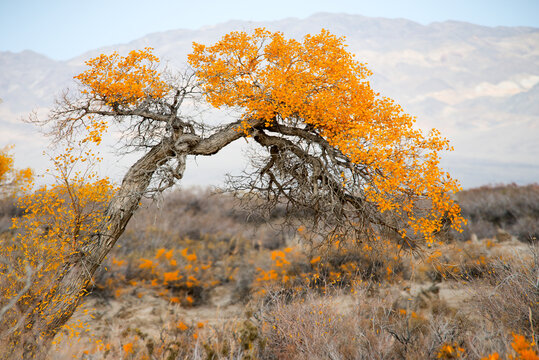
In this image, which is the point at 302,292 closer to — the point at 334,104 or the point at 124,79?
the point at 334,104

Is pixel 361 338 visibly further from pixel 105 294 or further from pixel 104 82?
pixel 105 294

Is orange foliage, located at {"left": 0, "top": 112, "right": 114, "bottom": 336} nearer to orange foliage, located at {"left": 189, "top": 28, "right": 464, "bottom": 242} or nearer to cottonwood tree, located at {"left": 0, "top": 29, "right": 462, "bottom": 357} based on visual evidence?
cottonwood tree, located at {"left": 0, "top": 29, "right": 462, "bottom": 357}

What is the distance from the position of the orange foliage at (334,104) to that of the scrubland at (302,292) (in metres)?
1.51

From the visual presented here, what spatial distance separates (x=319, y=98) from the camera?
631 cm

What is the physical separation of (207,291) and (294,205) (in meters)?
5.48

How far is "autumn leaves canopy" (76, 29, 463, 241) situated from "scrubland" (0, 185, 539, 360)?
1558 millimetres

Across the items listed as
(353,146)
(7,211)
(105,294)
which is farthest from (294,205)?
(7,211)

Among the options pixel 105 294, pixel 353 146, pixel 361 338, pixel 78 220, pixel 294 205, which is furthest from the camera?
pixel 105 294

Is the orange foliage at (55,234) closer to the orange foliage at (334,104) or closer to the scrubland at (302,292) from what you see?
the scrubland at (302,292)

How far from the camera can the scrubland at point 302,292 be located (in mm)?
5160

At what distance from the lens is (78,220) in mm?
6371

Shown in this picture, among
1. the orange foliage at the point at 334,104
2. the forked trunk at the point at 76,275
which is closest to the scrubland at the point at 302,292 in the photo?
the forked trunk at the point at 76,275

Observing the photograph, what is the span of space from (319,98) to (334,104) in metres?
0.31

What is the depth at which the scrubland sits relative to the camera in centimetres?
516
